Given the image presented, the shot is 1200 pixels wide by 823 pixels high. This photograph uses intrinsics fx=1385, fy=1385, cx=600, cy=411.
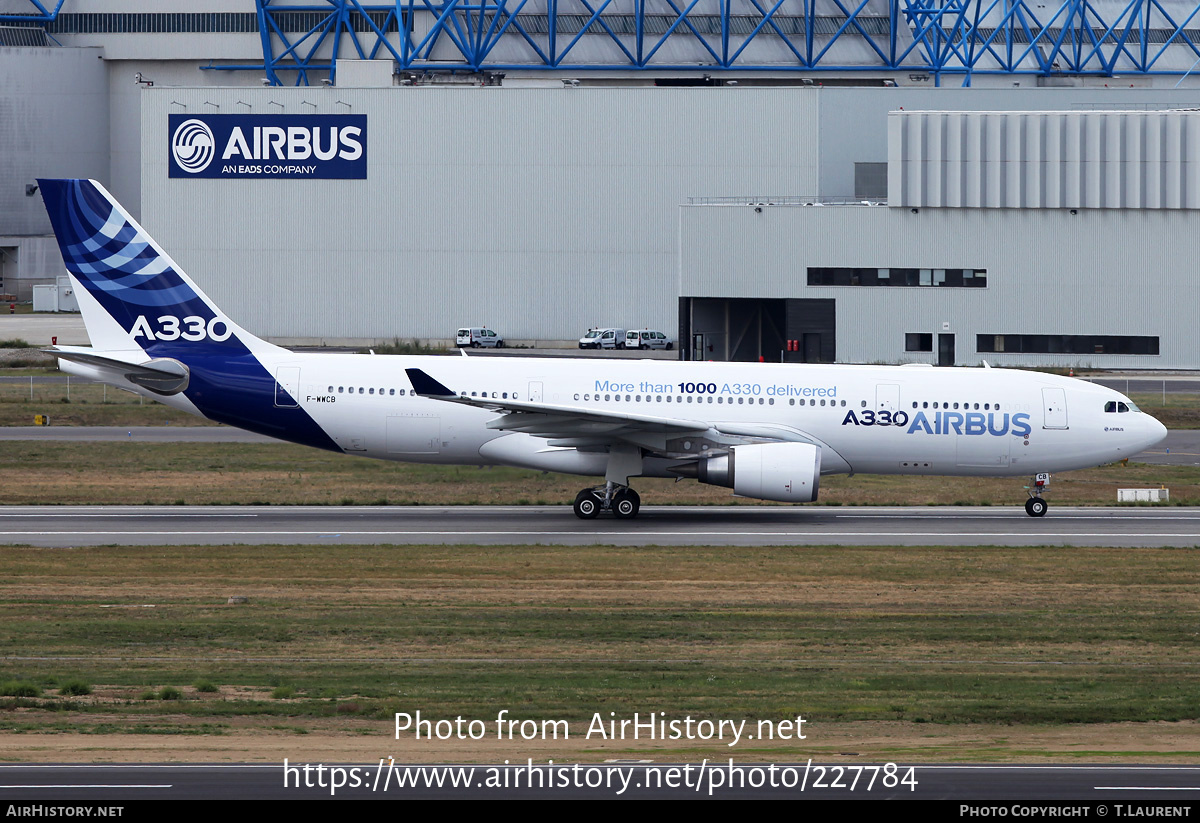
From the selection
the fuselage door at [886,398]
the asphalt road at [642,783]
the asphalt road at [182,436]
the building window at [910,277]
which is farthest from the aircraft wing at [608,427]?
the building window at [910,277]

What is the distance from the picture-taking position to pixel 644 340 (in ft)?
260

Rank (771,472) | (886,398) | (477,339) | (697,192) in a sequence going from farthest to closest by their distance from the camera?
(477,339) → (697,192) → (886,398) → (771,472)

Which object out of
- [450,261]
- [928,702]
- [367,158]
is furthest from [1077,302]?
[928,702]

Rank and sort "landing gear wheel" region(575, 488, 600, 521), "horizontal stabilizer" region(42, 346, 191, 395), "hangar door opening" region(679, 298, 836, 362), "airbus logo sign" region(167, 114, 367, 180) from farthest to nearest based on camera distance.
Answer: "airbus logo sign" region(167, 114, 367, 180) < "hangar door opening" region(679, 298, 836, 362) < "landing gear wheel" region(575, 488, 600, 521) < "horizontal stabilizer" region(42, 346, 191, 395)

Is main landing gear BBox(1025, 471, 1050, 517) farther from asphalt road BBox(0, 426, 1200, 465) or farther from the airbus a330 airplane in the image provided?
asphalt road BBox(0, 426, 1200, 465)

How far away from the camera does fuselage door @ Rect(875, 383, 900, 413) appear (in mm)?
33406

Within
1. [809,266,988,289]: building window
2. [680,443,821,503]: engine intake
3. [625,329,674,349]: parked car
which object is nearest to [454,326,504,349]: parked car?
[625,329,674,349]: parked car

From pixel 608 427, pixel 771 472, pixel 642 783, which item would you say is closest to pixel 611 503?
pixel 608 427

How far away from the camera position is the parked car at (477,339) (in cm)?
7838

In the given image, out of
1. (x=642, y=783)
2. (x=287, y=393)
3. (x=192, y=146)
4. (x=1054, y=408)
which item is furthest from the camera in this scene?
(x=192, y=146)

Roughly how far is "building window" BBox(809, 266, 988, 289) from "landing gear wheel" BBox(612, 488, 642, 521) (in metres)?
40.2

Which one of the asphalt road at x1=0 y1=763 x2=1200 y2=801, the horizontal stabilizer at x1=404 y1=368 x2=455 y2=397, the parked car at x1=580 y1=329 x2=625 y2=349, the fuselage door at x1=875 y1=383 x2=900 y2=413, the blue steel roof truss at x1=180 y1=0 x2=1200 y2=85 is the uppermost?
the blue steel roof truss at x1=180 y1=0 x2=1200 y2=85

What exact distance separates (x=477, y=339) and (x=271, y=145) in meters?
16.2

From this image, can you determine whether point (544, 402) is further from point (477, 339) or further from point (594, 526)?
point (477, 339)
